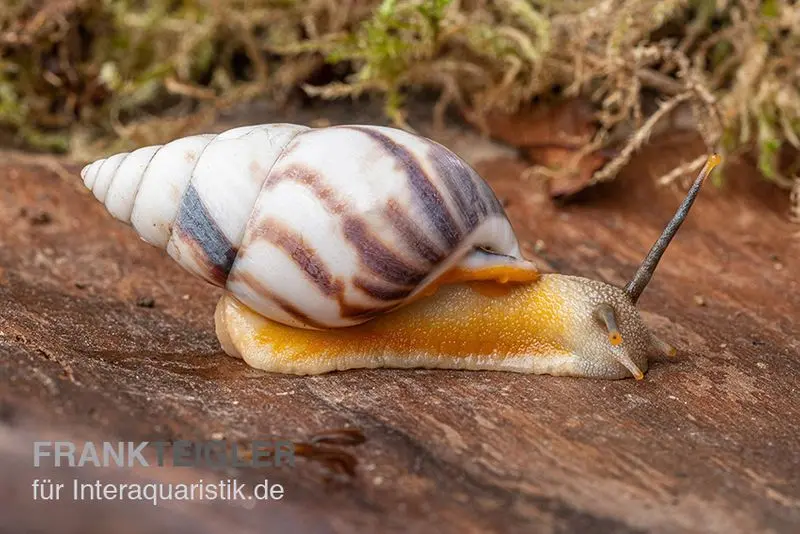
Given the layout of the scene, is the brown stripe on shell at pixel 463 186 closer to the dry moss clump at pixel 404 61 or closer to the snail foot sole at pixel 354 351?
the snail foot sole at pixel 354 351

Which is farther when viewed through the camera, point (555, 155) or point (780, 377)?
point (555, 155)

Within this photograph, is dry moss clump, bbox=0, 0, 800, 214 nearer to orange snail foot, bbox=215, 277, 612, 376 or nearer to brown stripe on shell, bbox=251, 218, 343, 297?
orange snail foot, bbox=215, 277, 612, 376

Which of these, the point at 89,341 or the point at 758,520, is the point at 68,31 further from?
the point at 758,520

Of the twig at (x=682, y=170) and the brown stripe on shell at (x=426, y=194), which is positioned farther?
the twig at (x=682, y=170)

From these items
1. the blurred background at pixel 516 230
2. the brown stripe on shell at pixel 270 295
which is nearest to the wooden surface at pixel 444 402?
the blurred background at pixel 516 230

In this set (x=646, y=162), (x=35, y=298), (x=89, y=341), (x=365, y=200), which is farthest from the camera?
(x=646, y=162)

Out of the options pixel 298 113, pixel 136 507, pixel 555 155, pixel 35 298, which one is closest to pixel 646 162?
pixel 555 155

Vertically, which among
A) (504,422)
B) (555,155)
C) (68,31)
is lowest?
(504,422)
